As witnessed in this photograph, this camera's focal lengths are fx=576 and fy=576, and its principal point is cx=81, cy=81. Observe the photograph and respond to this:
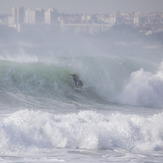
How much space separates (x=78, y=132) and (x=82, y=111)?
1.97m

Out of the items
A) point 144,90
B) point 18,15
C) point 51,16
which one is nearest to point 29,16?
point 18,15

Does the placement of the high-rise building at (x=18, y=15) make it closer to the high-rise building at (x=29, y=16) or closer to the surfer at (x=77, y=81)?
the high-rise building at (x=29, y=16)

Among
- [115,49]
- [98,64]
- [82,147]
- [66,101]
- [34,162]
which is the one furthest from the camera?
[115,49]

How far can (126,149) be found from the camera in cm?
1485

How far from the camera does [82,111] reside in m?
17.3

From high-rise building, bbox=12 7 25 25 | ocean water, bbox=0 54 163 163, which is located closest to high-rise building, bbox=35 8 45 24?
high-rise building, bbox=12 7 25 25

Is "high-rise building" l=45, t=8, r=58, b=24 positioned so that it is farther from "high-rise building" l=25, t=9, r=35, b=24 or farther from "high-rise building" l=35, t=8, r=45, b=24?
"high-rise building" l=25, t=9, r=35, b=24

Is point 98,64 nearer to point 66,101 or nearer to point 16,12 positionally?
point 66,101

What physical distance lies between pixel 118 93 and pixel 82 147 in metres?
13.3

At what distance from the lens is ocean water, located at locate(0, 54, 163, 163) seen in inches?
559

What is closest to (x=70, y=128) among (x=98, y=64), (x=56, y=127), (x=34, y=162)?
(x=56, y=127)

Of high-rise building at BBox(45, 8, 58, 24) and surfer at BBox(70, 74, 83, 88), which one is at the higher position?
high-rise building at BBox(45, 8, 58, 24)

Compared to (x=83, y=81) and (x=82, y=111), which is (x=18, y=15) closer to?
(x=83, y=81)

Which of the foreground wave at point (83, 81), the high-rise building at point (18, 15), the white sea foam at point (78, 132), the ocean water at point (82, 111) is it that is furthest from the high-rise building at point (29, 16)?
the white sea foam at point (78, 132)
